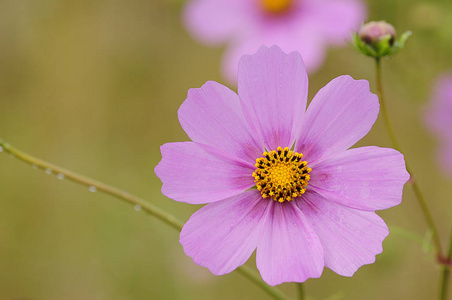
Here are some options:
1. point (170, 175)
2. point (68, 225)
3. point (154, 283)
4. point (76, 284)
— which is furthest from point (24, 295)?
point (170, 175)

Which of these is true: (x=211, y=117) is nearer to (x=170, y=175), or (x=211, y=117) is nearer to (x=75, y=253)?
(x=170, y=175)

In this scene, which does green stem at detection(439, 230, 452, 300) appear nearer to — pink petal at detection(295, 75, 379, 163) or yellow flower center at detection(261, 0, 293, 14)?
pink petal at detection(295, 75, 379, 163)

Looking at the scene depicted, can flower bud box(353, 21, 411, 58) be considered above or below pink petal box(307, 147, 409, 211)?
above

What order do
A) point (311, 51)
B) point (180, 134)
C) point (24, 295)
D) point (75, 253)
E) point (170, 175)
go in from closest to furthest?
point (170, 175) → point (311, 51) → point (24, 295) → point (75, 253) → point (180, 134)

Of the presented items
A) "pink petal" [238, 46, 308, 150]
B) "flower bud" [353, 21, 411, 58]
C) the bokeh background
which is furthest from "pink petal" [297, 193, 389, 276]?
the bokeh background

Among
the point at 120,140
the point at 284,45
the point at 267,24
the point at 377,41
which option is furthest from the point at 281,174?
the point at 120,140

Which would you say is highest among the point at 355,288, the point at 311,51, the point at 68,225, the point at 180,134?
the point at 311,51

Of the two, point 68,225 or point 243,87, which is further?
point 68,225
